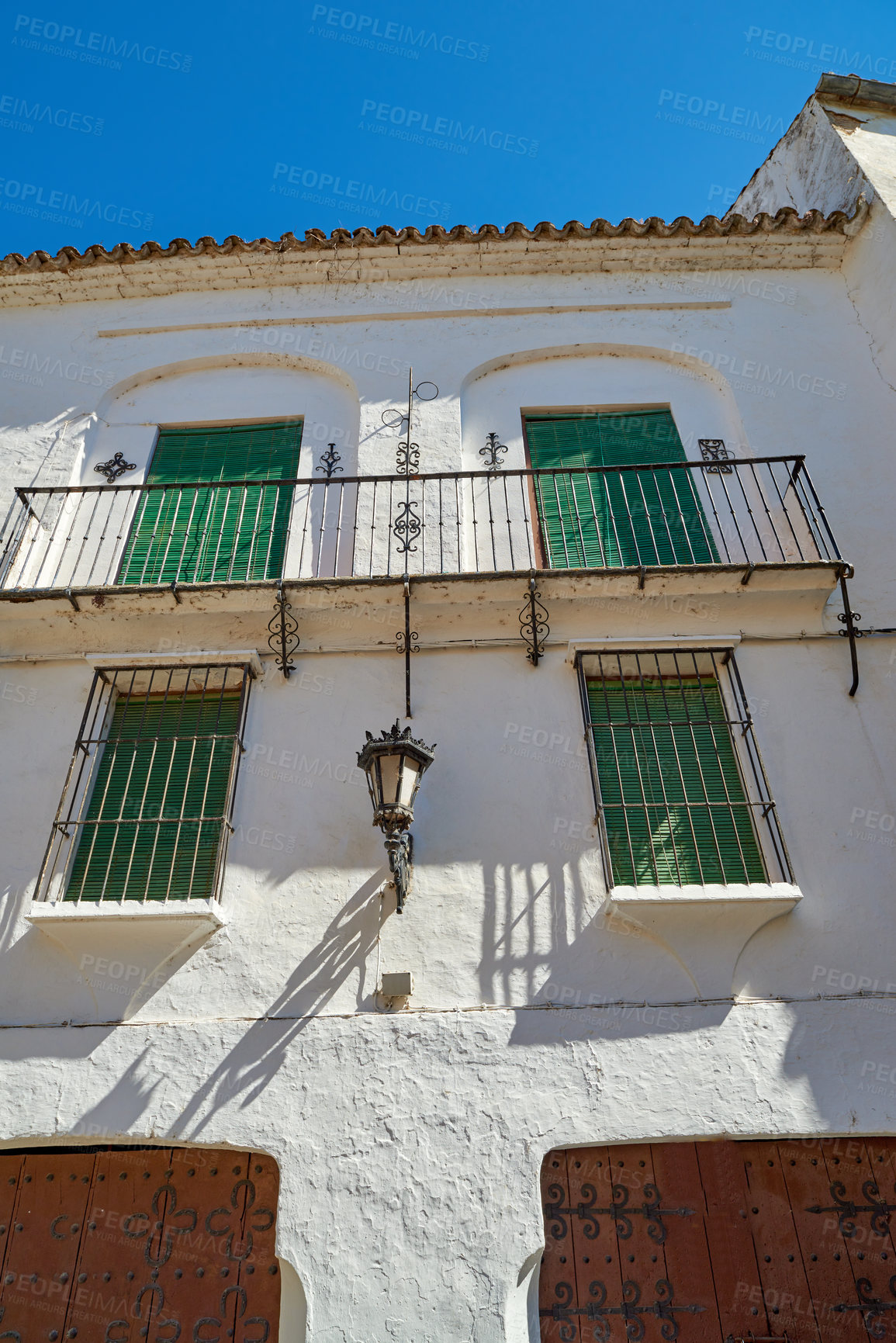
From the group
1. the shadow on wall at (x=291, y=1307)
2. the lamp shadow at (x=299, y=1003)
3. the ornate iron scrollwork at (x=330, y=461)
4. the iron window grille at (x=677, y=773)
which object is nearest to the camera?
the shadow on wall at (x=291, y=1307)

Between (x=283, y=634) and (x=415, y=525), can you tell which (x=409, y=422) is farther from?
(x=283, y=634)

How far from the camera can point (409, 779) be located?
4793mm

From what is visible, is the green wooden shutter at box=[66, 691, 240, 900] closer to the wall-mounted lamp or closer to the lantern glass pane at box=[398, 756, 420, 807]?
the wall-mounted lamp

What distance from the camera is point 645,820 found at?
5.27m

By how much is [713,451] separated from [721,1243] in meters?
5.71

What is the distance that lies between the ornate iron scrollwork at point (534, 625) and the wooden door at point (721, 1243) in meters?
2.99

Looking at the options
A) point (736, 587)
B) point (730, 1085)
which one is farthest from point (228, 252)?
point (730, 1085)

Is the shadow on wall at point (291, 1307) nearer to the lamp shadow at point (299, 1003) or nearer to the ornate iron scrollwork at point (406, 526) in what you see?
the lamp shadow at point (299, 1003)

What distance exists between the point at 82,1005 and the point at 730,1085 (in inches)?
137

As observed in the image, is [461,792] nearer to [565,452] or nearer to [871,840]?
[871,840]

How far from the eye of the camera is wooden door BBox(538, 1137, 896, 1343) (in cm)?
→ 412

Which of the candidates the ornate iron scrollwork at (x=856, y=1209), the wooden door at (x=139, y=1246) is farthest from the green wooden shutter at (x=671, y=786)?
the wooden door at (x=139, y=1246)

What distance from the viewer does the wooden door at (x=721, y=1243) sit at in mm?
4125

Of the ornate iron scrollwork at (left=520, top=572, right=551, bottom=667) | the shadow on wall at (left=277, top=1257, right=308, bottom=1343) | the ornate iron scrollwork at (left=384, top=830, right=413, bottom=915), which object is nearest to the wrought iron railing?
the ornate iron scrollwork at (left=520, top=572, right=551, bottom=667)
